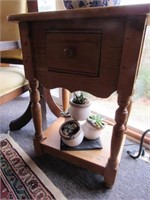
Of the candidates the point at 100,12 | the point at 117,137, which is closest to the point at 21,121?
the point at 117,137

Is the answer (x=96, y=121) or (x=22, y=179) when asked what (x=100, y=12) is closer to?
(x=96, y=121)

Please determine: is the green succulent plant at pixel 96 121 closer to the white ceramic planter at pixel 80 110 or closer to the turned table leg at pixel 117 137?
the white ceramic planter at pixel 80 110

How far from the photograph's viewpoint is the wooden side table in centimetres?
48

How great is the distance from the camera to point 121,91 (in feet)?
1.81

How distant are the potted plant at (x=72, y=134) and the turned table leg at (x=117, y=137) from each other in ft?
0.61

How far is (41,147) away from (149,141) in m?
0.66

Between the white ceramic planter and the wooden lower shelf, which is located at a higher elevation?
the white ceramic planter

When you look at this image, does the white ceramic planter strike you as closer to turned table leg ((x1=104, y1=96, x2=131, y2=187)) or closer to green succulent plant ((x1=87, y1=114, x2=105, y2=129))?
green succulent plant ((x1=87, y1=114, x2=105, y2=129))

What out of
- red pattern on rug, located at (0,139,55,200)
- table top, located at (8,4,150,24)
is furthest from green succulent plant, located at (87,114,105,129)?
table top, located at (8,4,150,24)

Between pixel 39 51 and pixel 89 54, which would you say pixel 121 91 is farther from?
pixel 39 51

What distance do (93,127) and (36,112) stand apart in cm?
30

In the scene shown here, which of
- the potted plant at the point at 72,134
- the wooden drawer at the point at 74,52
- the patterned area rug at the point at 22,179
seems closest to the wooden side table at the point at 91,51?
the wooden drawer at the point at 74,52

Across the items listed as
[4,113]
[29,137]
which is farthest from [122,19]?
[4,113]

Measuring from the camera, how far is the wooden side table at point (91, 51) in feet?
1.57
